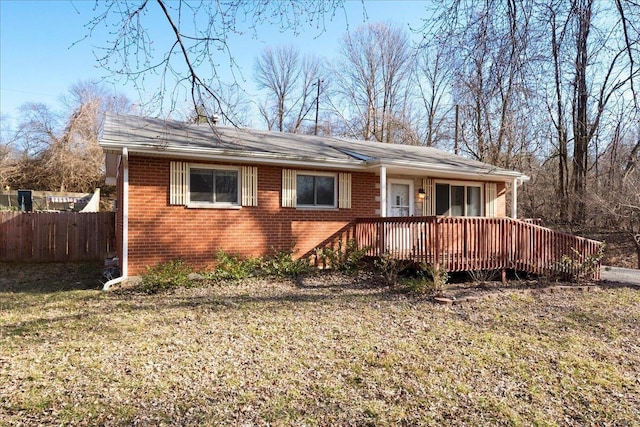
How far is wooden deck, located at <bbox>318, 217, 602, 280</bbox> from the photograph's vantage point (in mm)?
8750

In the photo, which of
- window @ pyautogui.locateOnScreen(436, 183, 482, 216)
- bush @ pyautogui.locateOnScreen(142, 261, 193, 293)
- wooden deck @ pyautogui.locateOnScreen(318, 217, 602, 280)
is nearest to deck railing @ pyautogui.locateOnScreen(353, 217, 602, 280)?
wooden deck @ pyautogui.locateOnScreen(318, 217, 602, 280)

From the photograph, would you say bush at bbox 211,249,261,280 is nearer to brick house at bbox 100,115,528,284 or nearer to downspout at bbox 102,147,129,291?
brick house at bbox 100,115,528,284

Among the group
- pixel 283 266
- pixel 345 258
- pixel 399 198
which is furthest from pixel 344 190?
pixel 283 266

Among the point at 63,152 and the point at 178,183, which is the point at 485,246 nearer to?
the point at 178,183

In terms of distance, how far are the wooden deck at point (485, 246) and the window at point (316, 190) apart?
1.52 m

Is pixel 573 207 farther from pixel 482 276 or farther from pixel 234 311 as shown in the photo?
pixel 234 311

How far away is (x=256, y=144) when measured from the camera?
10438 mm

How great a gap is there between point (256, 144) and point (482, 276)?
6.38 metres

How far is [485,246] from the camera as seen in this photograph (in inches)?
359

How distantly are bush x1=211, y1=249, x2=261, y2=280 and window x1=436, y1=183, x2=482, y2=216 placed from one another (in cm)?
661

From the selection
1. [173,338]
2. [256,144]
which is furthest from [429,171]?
[173,338]

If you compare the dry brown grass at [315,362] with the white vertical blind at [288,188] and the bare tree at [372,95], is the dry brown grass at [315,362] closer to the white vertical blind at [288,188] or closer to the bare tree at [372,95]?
the white vertical blind at [288,188]

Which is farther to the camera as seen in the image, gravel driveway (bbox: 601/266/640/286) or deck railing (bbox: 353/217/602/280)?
gravel driveway (bbox: 601/266/640/286)

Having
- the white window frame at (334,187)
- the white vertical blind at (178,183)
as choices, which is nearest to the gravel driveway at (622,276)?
the white window frame at (334,187)
